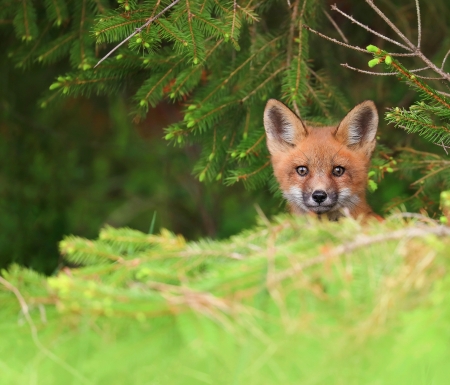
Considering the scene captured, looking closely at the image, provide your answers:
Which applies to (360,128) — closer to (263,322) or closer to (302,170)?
(302,170)

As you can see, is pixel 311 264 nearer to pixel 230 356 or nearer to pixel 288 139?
pixel 230 356

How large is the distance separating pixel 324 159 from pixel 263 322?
111 inches

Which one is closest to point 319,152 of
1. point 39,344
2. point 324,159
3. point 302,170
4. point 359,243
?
point 324,159

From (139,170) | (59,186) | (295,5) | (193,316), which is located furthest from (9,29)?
(193,316)

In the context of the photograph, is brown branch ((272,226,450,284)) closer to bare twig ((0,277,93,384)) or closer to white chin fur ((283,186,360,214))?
bare twig ((0,277,93,384))

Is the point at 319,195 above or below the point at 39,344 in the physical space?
above

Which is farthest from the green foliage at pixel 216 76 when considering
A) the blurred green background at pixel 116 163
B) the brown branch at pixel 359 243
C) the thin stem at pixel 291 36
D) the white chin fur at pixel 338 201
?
the brown branch at pixel 359 243

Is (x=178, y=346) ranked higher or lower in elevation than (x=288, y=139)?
lower

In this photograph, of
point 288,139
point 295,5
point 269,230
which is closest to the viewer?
point 269,230

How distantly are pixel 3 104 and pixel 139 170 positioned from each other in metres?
2.63

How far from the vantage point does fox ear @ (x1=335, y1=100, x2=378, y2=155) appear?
413cm

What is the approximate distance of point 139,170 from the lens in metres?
8.11

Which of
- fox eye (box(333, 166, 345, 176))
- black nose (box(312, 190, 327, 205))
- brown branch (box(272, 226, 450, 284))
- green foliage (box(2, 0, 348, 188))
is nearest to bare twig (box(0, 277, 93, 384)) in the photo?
brown branch (box(272, 226, 450, 284))

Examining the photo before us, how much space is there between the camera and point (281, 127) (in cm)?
425
